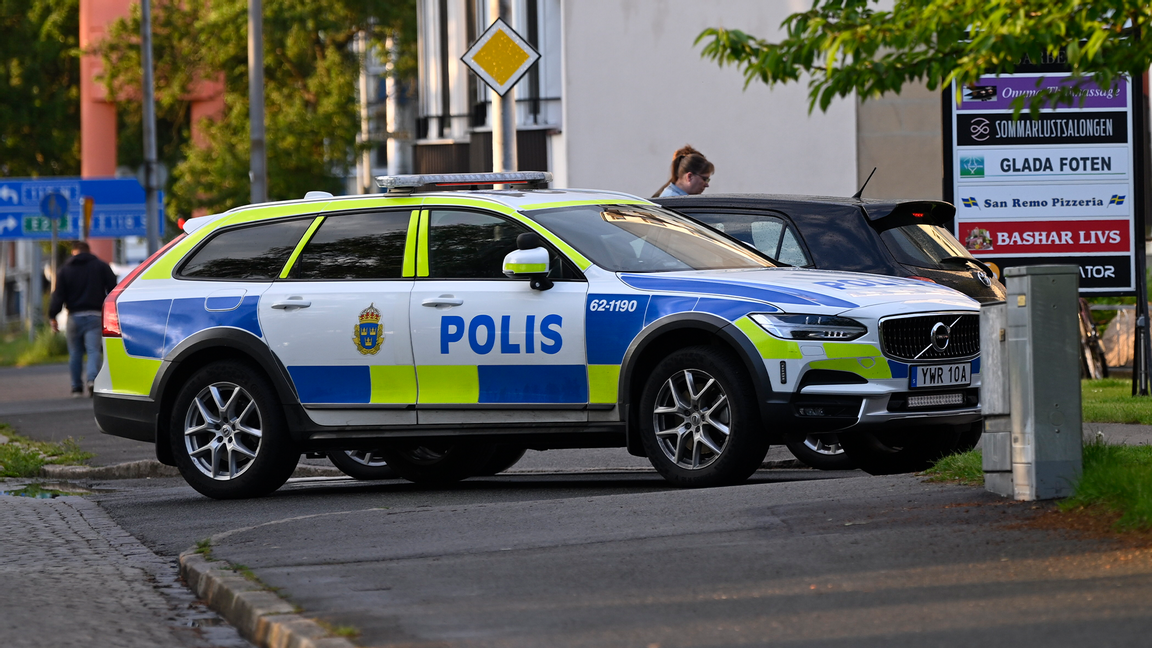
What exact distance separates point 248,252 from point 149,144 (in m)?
26.0

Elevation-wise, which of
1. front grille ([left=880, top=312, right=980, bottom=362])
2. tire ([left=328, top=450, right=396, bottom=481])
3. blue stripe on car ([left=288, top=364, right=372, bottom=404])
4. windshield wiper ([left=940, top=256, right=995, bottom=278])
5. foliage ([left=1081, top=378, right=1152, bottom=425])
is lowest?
tire ([left=328, top=450, right=396, bottom=481])

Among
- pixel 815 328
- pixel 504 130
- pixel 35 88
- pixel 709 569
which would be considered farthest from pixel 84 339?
pixel 35 88

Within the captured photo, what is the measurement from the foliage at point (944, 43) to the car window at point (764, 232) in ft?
11.0

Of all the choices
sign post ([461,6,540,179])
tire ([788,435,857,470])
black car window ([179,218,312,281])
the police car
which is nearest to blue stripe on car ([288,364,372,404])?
the police car

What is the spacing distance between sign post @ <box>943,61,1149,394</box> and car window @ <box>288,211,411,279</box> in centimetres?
560

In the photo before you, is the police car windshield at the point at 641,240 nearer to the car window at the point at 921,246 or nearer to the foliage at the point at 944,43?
the car window at the point at 921,246

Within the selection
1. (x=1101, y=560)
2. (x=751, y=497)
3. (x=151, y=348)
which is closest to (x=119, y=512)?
(x=151, y=348)

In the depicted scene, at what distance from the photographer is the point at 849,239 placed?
1034cm

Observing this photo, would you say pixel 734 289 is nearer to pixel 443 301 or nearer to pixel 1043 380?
pixel 443 301

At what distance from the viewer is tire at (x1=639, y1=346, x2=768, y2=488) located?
8758 mm

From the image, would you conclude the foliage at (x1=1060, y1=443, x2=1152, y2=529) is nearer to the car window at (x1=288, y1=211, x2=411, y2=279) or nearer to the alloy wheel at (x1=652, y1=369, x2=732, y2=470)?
the alloy wheel at (x1=652, y1=369, x2=732, y2=470)

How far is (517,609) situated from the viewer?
5.78 metres

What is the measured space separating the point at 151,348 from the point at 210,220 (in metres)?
0.88

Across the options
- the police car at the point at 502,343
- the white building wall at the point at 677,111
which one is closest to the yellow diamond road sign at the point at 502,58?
the police car at the point at 502,343
